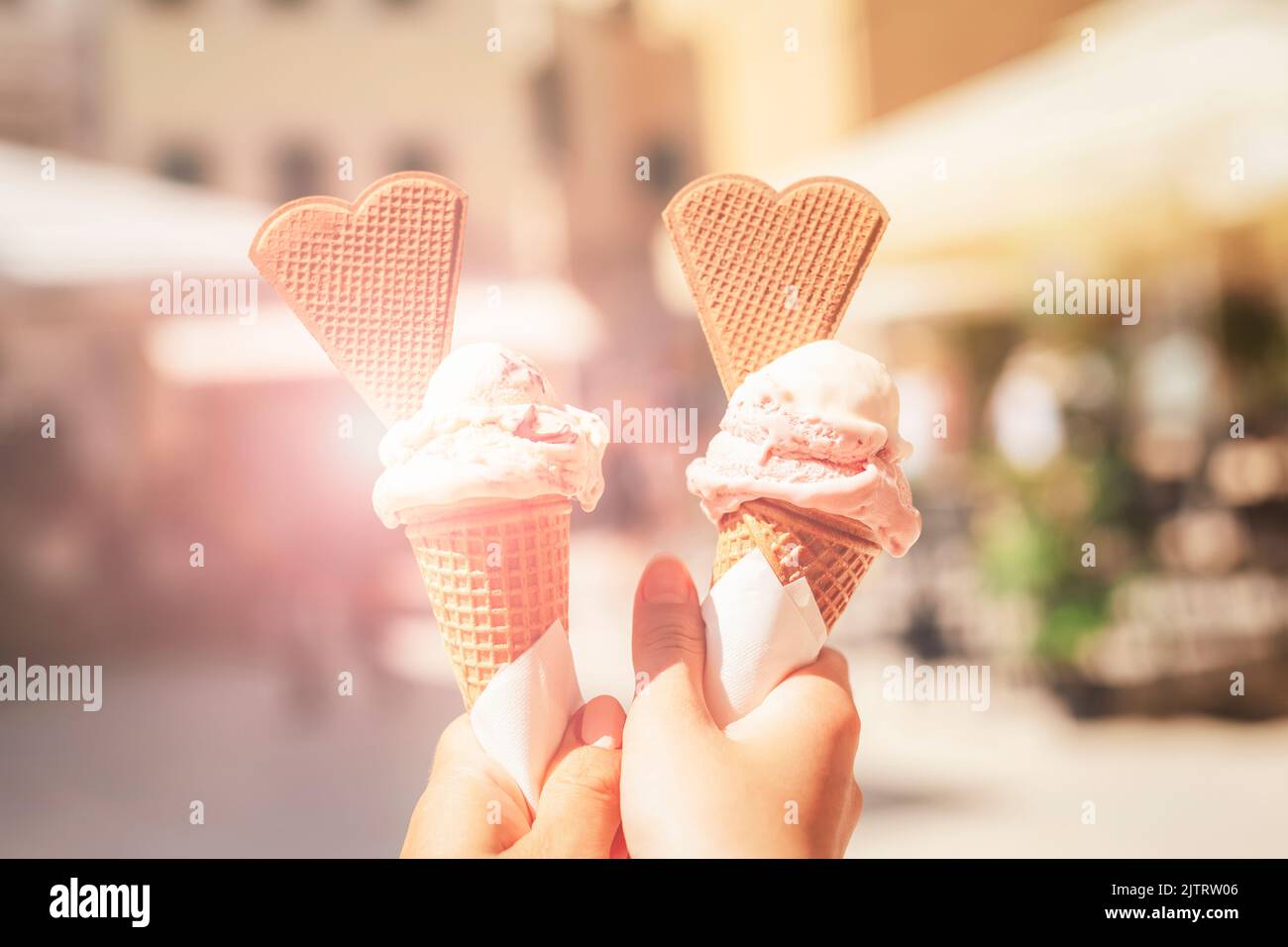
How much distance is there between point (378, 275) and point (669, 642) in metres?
0.68

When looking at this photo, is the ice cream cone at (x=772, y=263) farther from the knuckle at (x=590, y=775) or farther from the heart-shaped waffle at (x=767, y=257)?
the knuckle at (x=590, y=775)

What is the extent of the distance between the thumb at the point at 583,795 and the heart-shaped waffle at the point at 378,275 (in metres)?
0.53

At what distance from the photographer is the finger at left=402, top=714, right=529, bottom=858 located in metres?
1.32

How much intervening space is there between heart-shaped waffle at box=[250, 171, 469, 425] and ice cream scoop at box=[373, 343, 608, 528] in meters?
0.07

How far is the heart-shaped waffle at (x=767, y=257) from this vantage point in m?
1.58

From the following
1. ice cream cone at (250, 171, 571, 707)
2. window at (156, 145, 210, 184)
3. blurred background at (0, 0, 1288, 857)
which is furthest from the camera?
window at (156, 145, 210, 184)

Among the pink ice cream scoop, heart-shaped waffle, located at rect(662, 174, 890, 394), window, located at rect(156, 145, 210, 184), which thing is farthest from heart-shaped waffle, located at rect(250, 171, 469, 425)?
window, located at rect(156, 145, 210, 184)

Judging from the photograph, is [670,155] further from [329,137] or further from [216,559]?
[216,559]

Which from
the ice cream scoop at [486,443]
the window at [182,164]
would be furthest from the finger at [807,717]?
the window at [182,164]

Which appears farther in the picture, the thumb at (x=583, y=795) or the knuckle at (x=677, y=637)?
the knuckle at (x=677, y=637)

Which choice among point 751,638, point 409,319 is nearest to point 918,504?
point 751,638

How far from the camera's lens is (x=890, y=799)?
3881mm

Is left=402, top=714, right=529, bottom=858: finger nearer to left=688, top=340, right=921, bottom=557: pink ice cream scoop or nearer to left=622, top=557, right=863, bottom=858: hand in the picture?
left=622, top=557, right=863, bottom=858: hand

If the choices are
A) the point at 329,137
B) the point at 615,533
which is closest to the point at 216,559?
the point at 615,533
